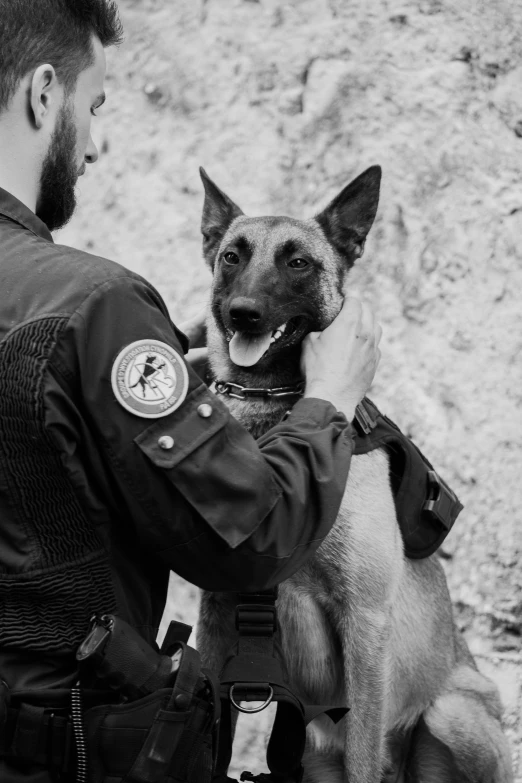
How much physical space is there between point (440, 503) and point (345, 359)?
907 mm

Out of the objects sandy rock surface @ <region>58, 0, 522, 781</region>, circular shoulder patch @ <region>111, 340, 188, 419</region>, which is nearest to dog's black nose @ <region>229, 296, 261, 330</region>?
circular shoulder patch @ <region>111, 340, 188, 419</region>

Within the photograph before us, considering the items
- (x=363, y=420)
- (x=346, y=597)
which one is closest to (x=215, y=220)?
(x=363, y=420)

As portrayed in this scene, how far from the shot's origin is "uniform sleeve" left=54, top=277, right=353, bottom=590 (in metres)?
1.53

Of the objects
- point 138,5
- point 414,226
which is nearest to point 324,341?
point 414,226

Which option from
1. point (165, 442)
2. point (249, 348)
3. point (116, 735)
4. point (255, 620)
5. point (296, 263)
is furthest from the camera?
point (296, 263)

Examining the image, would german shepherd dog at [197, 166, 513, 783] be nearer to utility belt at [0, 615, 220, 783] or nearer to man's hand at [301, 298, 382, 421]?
man's hand at [301, 298, 382, 421]

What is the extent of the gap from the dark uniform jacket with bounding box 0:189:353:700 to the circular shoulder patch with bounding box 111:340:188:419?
0.5 inches

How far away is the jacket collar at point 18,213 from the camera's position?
5.76ft

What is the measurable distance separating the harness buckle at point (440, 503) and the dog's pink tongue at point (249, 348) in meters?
0.72

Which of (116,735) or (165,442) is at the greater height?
(165,442)

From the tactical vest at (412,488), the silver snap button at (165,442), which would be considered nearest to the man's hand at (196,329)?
the tactical vest at (412,488)

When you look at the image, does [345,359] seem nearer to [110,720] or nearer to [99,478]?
[99,478]

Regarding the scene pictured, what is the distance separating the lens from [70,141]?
6.08 ft

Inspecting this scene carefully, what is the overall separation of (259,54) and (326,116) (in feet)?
2.03
